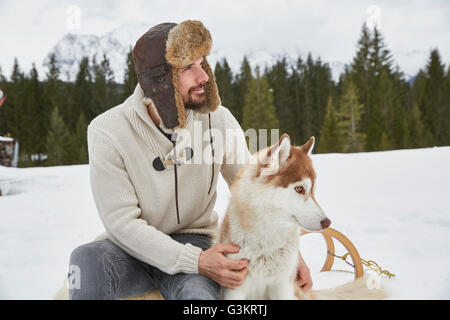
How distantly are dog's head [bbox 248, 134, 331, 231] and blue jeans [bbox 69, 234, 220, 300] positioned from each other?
39cm

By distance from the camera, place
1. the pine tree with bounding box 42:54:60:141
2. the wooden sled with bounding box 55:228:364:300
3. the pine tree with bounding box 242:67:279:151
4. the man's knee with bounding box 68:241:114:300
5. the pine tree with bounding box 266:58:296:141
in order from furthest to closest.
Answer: the pine tree with bounding box 42:54:60:141 < the pine tree with bounding box 266:58:296:141 < the pine tree with bounding box 242:67:279:151 < the wooden sled with bounding box 55:228:364:300 < the man's knee with bounding box 68:241:114:300

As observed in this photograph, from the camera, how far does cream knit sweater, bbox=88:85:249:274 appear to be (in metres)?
1.31

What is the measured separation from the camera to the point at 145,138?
1.42 metres

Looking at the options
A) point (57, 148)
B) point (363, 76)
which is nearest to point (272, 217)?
point (57, 148)

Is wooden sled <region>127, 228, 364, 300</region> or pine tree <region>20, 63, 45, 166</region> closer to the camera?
wooden sled <region>127, 228, 364, 300</region>

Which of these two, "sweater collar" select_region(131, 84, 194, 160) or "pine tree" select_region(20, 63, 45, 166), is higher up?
"pine tree" select_region(20, 63, 45, 166)

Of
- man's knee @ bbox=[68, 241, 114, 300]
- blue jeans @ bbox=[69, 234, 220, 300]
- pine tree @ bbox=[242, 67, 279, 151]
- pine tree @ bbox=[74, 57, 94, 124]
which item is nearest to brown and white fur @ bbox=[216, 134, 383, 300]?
blue jeans @ bbox=[69, 234, 220, 300]

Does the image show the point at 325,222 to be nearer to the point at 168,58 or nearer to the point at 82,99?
the point at 168,58

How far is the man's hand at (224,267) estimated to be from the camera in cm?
121

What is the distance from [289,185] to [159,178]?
55 centimetres

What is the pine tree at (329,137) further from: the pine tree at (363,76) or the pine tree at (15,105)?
the pine tree at (15,105)

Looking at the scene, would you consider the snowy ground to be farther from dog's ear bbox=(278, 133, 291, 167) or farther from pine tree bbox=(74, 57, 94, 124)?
pine tree bbox=(74, 57, 94, 124)

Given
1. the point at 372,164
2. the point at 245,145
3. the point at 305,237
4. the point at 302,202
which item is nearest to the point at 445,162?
the point at 372,164

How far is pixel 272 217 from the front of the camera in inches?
47.1
